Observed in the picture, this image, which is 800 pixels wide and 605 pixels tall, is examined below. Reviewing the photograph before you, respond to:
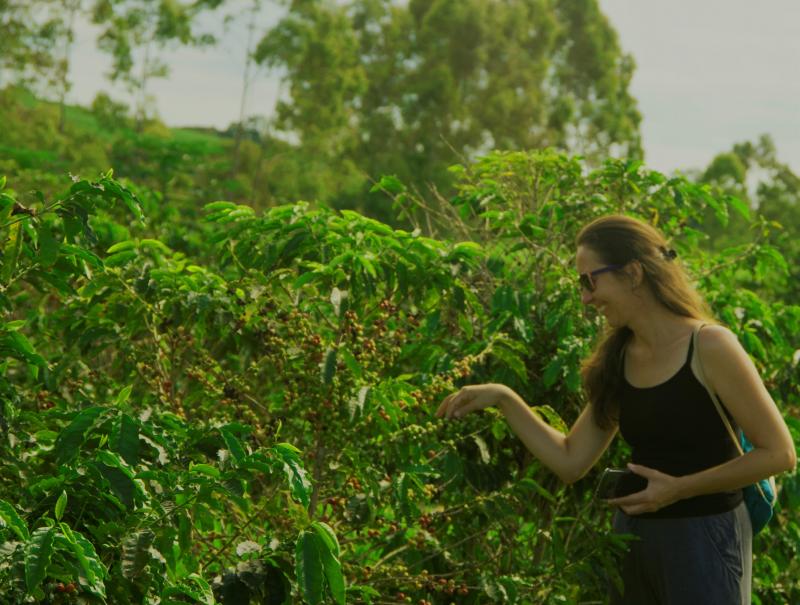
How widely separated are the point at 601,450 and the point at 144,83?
81.2ft

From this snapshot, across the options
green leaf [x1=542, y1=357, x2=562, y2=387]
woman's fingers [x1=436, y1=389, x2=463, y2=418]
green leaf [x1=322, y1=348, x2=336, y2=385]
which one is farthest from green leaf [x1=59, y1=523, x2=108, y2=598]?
green leaf [x1=542, y1=357, x2=562, y2=387]

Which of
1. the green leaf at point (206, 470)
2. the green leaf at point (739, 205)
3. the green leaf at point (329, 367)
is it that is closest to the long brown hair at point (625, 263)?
the green leaf at point (329, 367)

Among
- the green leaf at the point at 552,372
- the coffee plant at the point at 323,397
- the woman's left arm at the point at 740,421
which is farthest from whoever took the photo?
the green leaf at the point at 552,372

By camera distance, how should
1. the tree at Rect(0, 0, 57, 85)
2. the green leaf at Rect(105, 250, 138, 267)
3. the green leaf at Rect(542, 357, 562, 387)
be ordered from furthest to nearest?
the tree at Rect(0, 0, 57, 85), the green leaf at Rect(542, 357, 562, 387), the green leaf at Rect(105, 250, 138, 267)

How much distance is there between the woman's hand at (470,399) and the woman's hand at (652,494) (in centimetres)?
52

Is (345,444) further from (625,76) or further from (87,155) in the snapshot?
(625,76)

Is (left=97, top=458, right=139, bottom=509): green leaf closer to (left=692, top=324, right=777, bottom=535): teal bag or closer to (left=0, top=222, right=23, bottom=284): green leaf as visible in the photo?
(left=0, top=222, right=23, bottom=284): green leaf

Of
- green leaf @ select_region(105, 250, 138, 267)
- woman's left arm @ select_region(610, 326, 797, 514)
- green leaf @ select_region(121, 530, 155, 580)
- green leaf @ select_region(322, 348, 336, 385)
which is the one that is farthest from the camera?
green leaf @ select_region(105, 250, 138, 267)

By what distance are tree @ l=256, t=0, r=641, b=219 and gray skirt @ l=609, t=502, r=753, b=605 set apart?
1235 inches

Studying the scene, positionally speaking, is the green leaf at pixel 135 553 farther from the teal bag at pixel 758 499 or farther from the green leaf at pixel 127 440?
the teal bag at pixel 758 499

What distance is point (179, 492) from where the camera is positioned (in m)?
2.75

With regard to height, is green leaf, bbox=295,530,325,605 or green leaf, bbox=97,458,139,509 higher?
green leaf, bbox=97,458,139,509

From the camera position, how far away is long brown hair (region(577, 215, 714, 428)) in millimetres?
3348

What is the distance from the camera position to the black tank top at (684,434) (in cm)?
319
